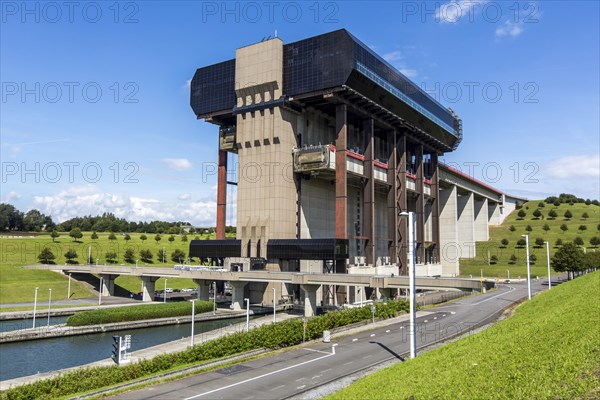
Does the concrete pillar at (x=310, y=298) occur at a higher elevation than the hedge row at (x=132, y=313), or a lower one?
higher

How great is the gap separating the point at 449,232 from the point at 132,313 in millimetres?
106995

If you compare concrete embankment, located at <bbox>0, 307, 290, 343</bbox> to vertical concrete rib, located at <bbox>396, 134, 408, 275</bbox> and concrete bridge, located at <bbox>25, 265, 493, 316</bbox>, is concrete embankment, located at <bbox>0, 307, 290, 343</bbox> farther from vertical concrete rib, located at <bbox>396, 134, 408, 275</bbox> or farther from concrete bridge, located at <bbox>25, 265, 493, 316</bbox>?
vertical concrete rib, located at <bbox>396, 134, 408, 275</bbox>

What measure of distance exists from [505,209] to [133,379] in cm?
19742

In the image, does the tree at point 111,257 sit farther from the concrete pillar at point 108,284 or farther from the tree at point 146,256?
the concrete pillar at point 108,284

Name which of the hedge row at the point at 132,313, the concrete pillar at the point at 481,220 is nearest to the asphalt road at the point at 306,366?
the hedge row at the point at 132,313

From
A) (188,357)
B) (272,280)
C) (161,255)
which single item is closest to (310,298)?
(272,280)

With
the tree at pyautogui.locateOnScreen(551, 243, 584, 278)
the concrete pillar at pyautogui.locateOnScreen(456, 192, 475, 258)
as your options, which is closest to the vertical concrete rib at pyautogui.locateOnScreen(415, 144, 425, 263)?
the tree at pyautogui.locateOnScreen(551, 243, 584, 278)

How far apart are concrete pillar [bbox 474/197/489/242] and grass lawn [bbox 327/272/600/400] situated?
154m

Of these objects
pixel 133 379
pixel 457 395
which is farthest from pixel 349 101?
pixel 457 395

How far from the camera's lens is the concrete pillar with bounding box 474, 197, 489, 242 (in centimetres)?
16938

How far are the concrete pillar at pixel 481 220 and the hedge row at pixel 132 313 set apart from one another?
125759mm

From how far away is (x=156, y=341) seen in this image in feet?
186

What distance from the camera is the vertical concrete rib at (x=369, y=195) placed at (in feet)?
301

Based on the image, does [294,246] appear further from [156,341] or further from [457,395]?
[457,395]
